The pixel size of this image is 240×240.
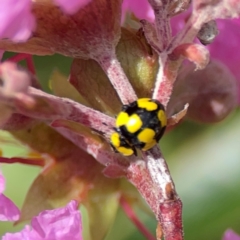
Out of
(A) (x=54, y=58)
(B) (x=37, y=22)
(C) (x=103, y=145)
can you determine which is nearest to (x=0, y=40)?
(B) (x=37, y=22)

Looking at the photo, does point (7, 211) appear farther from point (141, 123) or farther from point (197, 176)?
point (197, 176)

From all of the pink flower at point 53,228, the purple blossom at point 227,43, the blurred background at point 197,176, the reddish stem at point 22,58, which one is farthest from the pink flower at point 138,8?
the blurred background at point 197,176

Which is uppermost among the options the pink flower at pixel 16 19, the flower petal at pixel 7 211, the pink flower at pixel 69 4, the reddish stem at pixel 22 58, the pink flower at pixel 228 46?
the reddish stem at pixel 22 58

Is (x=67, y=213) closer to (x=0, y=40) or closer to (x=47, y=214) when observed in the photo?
(x=47, y=214)

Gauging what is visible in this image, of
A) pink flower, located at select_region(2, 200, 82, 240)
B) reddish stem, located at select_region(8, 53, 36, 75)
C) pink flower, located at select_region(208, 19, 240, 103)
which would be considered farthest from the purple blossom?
pink flower, located at select_region(2, 200, 82, 240)

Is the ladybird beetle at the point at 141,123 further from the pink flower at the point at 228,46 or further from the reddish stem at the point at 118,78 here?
the pink flower at the point at 228,46

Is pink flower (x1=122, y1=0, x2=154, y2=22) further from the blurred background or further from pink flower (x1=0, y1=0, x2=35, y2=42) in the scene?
the blurred background
